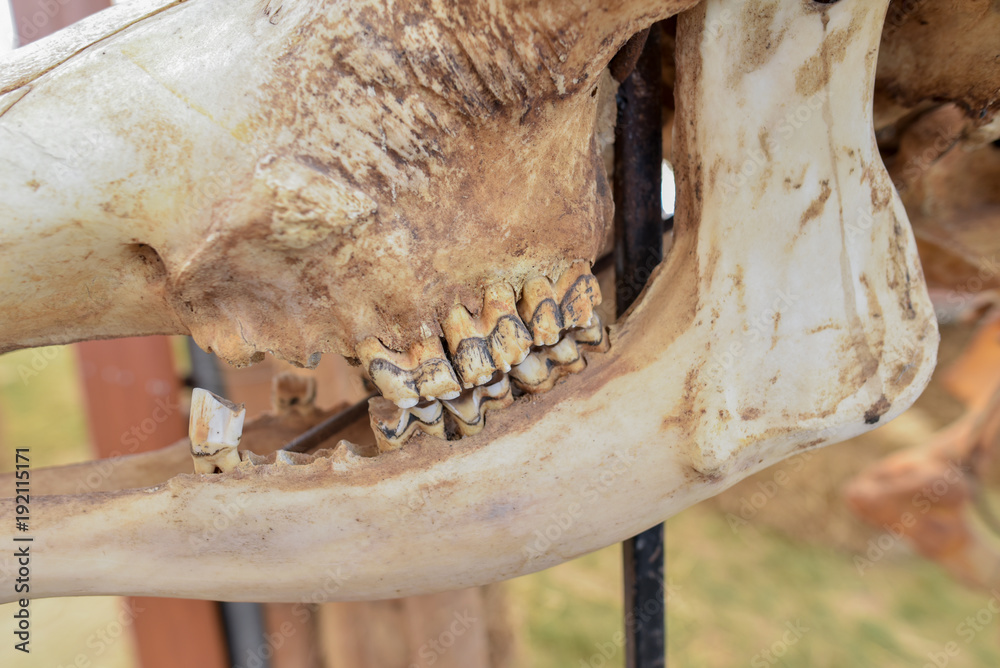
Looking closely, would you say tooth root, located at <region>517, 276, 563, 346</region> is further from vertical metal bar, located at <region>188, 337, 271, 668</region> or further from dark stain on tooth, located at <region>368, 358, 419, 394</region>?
vertical metal bar, located at <region>188, 337, 271, 668</region>

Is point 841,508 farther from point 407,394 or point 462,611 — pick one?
point 407,394

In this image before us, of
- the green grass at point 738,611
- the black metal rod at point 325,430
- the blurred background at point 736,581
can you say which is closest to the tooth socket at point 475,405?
the black metal rod at point 325,430

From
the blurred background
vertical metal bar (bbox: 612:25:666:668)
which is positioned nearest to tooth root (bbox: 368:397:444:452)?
vertical metal bar (bbox: 612:25:666:668)

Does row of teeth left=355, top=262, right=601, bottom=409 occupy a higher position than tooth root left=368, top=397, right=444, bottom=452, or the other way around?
row of teeth left=355, top=262, right=601, bottom=409

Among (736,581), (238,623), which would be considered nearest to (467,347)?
(238,623)

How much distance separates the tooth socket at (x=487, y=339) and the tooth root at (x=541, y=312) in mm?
11

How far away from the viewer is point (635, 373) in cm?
59

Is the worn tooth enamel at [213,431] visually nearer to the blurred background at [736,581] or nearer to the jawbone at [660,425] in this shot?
the jawbone at [660,425]

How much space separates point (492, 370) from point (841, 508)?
1852 mm

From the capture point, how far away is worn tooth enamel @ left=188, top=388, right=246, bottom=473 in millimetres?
578

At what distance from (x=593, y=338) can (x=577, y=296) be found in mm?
42

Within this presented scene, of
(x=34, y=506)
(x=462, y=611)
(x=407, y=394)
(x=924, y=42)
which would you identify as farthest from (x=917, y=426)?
(x=34, y=506)

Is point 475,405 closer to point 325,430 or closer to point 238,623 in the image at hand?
point 325,430

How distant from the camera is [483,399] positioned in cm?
60
